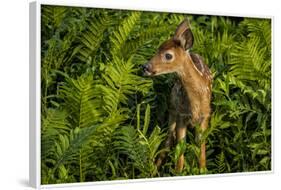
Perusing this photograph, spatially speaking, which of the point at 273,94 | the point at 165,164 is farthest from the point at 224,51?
the point at 165,164

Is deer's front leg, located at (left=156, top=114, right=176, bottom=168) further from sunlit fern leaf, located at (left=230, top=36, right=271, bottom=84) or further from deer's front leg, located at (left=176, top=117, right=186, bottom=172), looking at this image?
sunlit fern leaf, located at (left=230, top=36, right=271, bottom=84)

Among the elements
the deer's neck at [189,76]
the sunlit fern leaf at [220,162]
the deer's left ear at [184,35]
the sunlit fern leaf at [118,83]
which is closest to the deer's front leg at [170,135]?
the deer's neck at [189,76]

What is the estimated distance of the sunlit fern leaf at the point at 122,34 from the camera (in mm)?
6047

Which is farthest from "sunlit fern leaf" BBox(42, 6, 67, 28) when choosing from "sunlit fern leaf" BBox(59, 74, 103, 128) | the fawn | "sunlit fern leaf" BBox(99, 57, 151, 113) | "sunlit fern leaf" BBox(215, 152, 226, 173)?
"sunlit fern leaf" BBox(215, 152, 226, 173)

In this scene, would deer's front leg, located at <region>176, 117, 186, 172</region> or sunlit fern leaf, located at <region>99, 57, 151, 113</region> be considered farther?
deer's front leg, located at <region>176, 117, 186, 172</region>

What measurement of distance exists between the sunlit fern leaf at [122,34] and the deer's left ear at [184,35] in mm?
423

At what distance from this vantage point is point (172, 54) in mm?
6309

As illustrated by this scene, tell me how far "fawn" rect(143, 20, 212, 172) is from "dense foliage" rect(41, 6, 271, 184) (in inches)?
2.5

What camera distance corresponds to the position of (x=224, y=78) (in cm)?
660

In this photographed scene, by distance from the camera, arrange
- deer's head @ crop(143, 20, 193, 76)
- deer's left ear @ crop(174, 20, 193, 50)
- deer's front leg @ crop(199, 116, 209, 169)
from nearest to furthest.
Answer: deer's head @ crop(143, 20, 193, 76)
deer's left ear @ crop(174, 20, 193, 50)
deer's front leg @ crop(199, 116, 209, 169)

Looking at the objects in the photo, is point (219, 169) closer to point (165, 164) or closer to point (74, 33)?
point (165, 164)

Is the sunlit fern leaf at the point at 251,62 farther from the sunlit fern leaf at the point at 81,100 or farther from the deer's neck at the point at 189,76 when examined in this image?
the sunlit fern leaf at the point at 81,100

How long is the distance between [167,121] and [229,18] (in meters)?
1.15

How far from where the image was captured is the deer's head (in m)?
6.23
